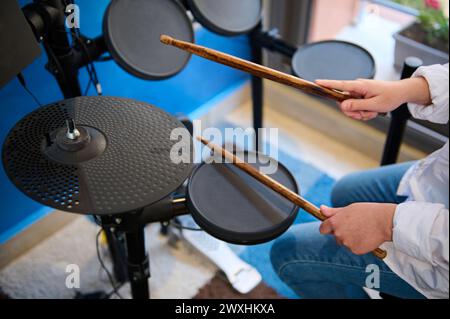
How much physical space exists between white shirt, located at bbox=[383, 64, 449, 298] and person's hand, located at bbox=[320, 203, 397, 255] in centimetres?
2

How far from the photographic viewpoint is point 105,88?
160cm

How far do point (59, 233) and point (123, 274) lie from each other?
31cm

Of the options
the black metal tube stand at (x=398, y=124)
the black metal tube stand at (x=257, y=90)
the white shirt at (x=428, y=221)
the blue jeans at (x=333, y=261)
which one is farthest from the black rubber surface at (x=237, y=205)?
the black metal tube stand at (x=257, y=90)

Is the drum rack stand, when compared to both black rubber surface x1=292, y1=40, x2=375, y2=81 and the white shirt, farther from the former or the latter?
the white shirt

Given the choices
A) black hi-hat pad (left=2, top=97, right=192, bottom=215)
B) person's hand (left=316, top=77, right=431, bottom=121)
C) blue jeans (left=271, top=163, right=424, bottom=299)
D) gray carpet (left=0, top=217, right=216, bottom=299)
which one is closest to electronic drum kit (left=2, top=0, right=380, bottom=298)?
black hi-hat pad (left=2, top=97, right=192, bottom=215)

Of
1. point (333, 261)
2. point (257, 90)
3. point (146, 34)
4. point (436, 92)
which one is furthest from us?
point (257, 90)

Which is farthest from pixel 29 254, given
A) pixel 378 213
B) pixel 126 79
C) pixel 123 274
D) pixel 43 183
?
pixel 378 213

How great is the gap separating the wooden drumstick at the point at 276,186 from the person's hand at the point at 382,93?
0.20 metres

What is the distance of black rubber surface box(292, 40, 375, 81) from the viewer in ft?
4.30

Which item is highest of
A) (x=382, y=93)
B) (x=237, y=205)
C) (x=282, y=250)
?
(x=382, y=93)

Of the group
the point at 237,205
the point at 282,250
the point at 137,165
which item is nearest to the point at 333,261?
the point at 282,250

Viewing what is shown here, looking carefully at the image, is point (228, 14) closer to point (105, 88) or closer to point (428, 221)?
point (105, 88)

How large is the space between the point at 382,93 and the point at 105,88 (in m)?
0.90
